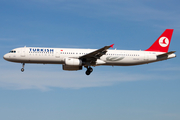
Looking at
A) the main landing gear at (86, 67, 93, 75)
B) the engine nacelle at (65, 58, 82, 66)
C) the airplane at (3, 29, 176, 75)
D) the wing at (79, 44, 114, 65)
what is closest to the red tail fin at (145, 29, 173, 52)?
the airplane at (3, 29, 176, 75)

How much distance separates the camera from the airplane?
51.9 metres

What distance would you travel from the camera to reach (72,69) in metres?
55.8

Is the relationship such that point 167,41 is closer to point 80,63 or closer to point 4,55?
point 80,63

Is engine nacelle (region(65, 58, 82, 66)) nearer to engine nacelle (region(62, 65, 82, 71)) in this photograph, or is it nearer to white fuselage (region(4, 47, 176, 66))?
white fuselage (region(4, 47, 176, 66))

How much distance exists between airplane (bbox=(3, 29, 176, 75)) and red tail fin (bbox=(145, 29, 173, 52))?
3.54ft

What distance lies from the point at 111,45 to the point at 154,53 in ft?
37.7

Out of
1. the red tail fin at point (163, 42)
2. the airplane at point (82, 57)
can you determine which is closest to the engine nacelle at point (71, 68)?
the airplane at point (82, 57)

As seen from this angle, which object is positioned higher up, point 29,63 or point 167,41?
point 167,41

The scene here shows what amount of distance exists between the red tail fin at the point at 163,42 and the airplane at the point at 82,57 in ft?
3.54

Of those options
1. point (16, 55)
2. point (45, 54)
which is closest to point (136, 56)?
point (45, 54)

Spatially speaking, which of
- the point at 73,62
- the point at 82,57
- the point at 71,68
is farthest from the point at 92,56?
the point at 71,68

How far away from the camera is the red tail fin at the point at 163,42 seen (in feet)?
190

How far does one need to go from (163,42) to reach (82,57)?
1634 cm

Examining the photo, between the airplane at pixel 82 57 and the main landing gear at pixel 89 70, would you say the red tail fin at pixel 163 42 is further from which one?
the main landing gear at pixel 89 70
